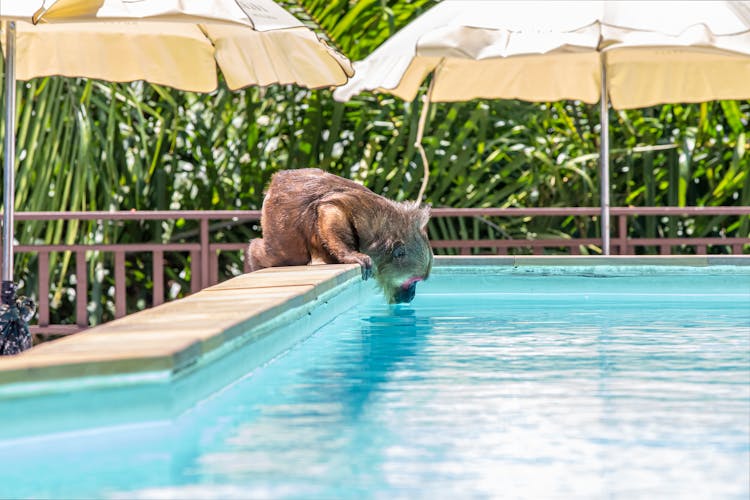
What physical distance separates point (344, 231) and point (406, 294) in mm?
440

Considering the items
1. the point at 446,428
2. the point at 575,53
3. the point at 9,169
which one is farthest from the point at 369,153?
the point at 446,428

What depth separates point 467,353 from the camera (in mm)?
4238

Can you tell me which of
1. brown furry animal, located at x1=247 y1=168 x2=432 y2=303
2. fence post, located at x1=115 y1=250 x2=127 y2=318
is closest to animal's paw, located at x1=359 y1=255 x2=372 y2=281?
brown furry animal, located at x1=247 y1=168 x2=432 y2=303

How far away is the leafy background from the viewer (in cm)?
866

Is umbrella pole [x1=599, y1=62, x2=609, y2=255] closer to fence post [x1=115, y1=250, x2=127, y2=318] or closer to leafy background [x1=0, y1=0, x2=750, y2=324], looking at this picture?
leafy background [x1=0, y1=0, x2=750, y2=324]

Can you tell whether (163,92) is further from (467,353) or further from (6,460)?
(6,460)

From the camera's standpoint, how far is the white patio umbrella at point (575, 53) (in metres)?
6.77

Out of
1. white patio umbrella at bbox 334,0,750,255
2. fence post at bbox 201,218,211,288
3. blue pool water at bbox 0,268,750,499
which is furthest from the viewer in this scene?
fence post at bbox 201,218,211,288

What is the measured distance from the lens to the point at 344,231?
6.13m

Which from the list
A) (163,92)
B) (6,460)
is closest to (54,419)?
(6,460)

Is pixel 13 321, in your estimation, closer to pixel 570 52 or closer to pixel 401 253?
pixel 401 253

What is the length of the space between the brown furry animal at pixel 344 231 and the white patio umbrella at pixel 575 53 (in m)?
0.99

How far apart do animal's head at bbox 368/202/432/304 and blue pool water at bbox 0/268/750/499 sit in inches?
52.0

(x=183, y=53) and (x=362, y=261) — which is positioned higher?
(x=183, y=53)
